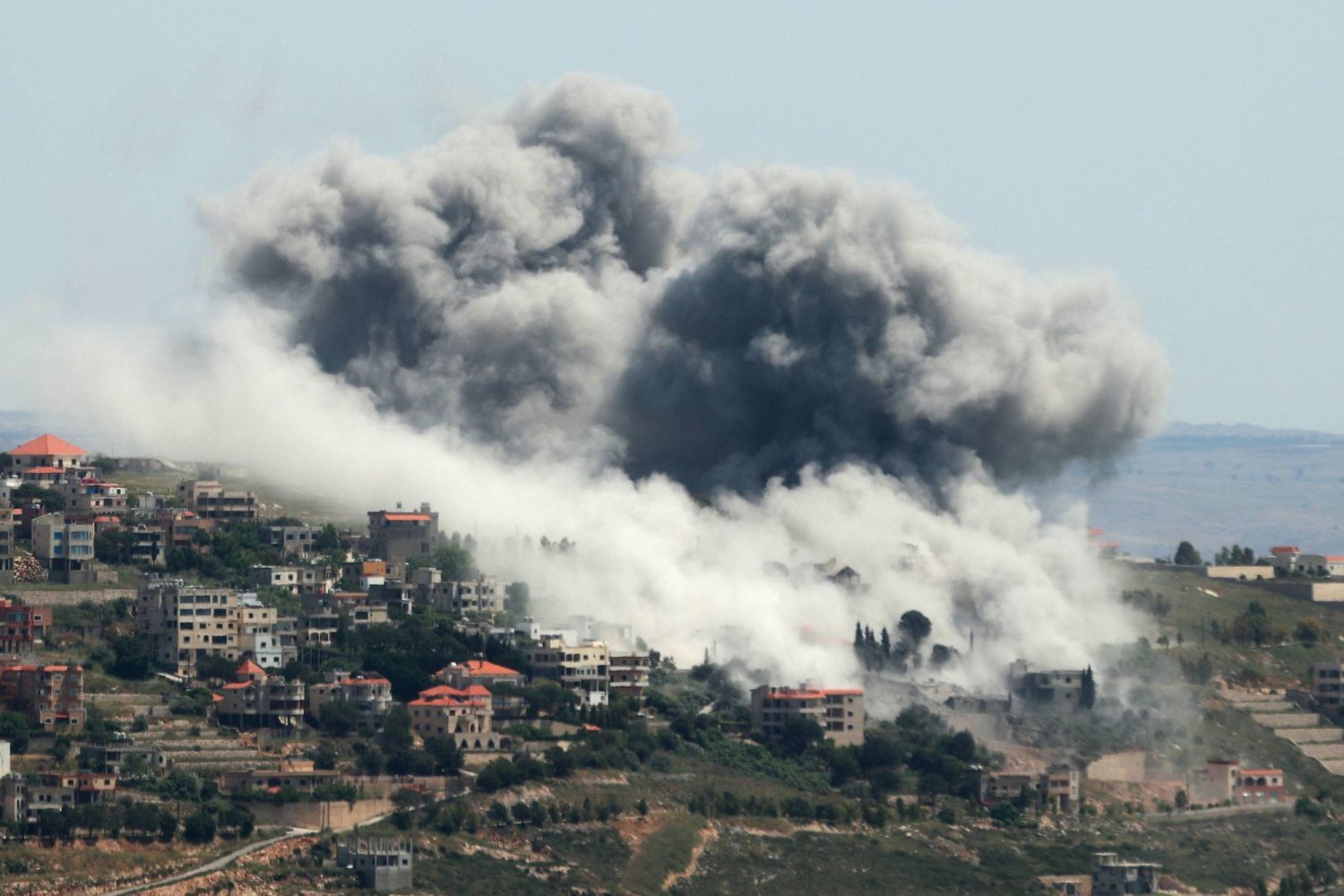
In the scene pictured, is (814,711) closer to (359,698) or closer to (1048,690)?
(1048,690)

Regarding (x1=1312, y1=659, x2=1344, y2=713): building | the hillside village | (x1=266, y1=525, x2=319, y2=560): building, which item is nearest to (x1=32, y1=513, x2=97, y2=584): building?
the hillside village

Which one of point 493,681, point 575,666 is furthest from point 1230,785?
point 493,681

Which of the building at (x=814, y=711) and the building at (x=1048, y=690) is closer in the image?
the building at (x=814, y=711)

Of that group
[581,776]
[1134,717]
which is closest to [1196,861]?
[1134,717]

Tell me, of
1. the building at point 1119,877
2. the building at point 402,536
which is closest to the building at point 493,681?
the building at point 402,536

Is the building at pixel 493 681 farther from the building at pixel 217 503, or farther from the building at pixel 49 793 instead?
the building at pixel 217 503

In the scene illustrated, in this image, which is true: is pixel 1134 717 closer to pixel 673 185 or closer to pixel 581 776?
pixel 581 776
